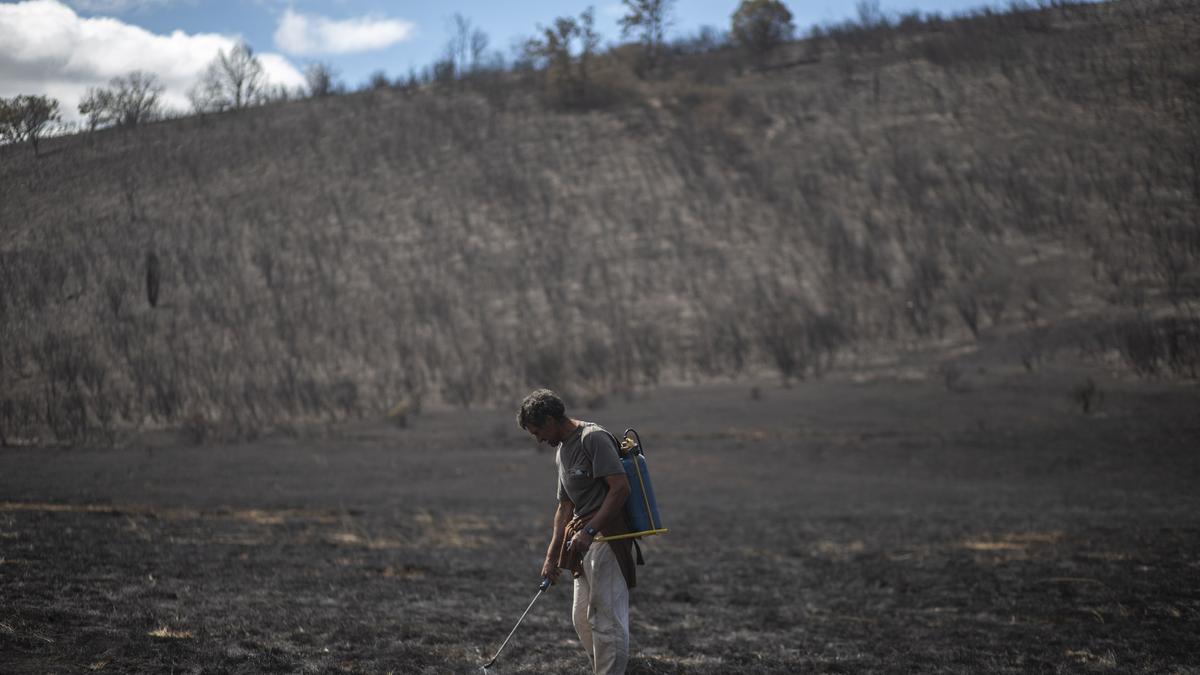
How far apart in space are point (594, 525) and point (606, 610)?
2.03ft

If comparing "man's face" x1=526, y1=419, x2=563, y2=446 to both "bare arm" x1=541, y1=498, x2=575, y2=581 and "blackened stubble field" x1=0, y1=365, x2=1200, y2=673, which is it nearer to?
"bare arm" x1=541, y1=498, x2=575, y2=581

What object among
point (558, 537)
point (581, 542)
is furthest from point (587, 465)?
point (558, 537)

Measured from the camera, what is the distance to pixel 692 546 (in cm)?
1524

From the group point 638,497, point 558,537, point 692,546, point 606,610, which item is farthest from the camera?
point 692,546

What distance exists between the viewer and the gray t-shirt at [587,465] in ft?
19.2

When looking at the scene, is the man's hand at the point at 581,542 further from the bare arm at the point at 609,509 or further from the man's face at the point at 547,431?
the man's face at the point at 547,431

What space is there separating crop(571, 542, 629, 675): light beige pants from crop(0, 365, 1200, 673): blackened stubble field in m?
1.98

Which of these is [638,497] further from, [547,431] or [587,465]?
[547,431]

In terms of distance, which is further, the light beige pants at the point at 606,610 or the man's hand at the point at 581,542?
the light beige pants at the point at 606,610

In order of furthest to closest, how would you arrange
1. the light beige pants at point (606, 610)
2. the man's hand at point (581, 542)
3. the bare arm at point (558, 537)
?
the bare arm at point (558, 537) < the light beige pants at point (606, 610) < the man's hand at point (581, 542)

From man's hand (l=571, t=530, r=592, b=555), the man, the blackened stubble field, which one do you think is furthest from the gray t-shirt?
the blackened stubble field

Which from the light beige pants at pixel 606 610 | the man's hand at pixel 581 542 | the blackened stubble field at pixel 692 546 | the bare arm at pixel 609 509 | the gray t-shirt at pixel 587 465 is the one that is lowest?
the blackened stubble field at pixel 692 546

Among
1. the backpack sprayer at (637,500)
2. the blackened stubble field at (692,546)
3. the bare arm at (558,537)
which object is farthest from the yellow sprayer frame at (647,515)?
the blackened stubble field at (692,546)

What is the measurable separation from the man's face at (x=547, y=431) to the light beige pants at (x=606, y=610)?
0.76 m
